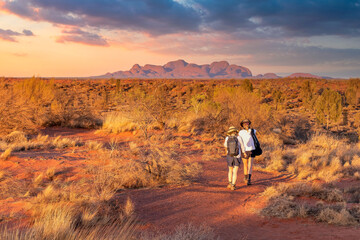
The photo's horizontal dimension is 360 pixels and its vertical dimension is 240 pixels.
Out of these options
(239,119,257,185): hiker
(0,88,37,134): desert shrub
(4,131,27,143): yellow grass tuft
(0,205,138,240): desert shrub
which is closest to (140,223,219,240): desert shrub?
(0,205,138,240): desert shrub

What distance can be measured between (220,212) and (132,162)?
11.0ft

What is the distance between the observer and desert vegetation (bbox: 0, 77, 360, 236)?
5422 mm

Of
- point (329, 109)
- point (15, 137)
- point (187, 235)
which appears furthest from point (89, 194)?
point (329, 109)

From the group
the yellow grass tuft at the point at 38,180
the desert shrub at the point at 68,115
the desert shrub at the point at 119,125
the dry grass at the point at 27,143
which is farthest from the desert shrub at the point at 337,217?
the desert shrub at the point at 68,115

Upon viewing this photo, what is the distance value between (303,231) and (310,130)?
679 inches

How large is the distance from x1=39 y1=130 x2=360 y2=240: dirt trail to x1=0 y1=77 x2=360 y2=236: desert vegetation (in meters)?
0.29

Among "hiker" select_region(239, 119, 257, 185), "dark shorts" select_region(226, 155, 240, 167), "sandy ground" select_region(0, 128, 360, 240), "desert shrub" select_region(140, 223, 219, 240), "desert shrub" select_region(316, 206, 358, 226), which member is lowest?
"sandy ground" select_region(0, 128, 360, 240)

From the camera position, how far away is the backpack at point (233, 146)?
25.7 feet

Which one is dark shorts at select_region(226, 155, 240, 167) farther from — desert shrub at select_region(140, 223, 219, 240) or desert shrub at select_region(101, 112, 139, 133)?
desert shrub at select_region(101, 112, 139, 133)

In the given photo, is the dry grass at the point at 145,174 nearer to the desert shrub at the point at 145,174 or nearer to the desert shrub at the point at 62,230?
the desert shrub at the point at 145,174

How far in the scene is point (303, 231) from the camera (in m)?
5.50

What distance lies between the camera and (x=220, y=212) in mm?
6441

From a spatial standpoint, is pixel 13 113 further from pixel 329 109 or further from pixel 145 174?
pixel 329 109

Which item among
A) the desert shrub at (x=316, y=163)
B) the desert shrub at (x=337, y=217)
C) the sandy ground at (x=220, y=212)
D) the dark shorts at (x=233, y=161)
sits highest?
the dark shorts at (x=233, y=161)
